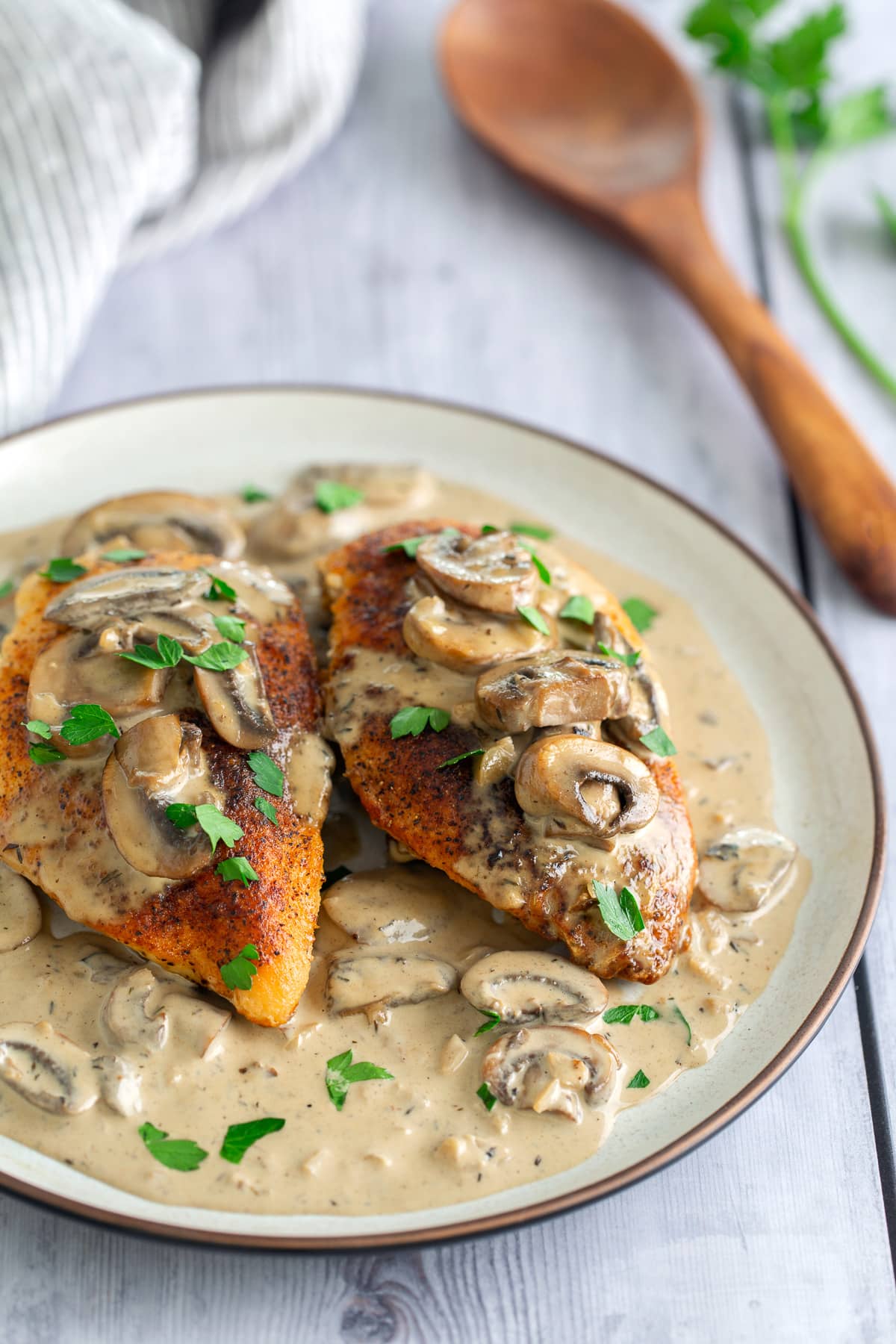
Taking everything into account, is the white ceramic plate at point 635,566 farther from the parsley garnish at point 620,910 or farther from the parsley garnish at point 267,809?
the parsley garnish at point 267,809

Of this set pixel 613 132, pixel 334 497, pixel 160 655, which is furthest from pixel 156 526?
pixel 613 132

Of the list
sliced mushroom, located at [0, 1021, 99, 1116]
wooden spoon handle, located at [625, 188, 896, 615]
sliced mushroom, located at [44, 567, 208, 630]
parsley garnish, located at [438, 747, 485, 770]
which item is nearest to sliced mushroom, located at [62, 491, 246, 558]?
sliced mushroom, located at [44, 567, 208, 630]

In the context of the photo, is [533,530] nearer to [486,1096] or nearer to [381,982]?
[381,982]

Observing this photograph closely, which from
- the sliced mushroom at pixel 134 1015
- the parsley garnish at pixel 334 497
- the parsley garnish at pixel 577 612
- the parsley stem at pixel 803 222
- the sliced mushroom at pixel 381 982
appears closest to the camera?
the sliced mushroom at pixel 134 1015

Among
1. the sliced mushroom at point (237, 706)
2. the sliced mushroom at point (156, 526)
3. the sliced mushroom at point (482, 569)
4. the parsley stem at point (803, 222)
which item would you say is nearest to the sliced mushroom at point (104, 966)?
the sliced mushroom at point (237, 706)

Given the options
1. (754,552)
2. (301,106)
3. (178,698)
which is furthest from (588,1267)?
(301,106)

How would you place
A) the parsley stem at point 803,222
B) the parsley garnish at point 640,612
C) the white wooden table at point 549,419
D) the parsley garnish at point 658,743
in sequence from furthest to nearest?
1. the parsley stem at point 803,222
2. the parsley garnish at point 640,612
3. the parsley garnish at point 658,743
4. the white wooden table at point 549,419
